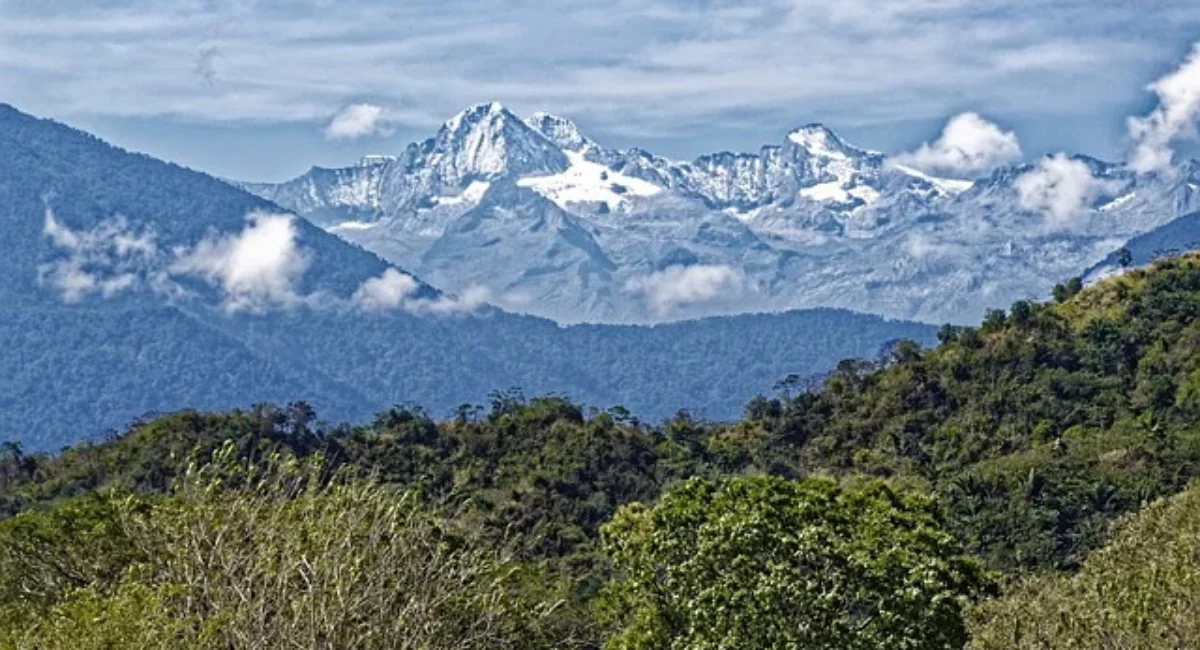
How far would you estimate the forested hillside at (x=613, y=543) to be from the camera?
3294 centimetres

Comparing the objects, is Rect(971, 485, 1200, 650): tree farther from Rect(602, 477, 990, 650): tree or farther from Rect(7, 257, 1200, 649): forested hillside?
Rect(602, 477, 990, 650): tree

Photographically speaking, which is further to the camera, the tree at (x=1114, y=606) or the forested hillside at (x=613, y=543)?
the tree at (x=1114, y=606)

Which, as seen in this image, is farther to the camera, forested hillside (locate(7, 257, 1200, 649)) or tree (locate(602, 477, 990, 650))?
tree (locate(602, 477, 990, 650))

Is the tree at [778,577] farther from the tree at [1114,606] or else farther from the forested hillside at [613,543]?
the tree at [1114,606]

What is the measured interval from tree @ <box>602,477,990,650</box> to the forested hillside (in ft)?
0.27

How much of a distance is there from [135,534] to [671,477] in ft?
351

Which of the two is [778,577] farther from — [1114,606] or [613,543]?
[613,543]

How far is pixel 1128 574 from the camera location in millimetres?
48094

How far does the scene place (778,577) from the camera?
152ft

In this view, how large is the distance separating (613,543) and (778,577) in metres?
10.5

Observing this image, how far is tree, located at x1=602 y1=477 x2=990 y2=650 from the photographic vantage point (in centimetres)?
4650

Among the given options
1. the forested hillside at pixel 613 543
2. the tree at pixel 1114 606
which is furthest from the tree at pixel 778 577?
the tree at pixel 1114 606

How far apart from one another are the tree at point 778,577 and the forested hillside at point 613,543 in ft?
0.27

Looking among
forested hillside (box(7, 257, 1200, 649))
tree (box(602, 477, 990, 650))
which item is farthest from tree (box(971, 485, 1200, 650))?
tree (box(602, 477, 990, 650))
